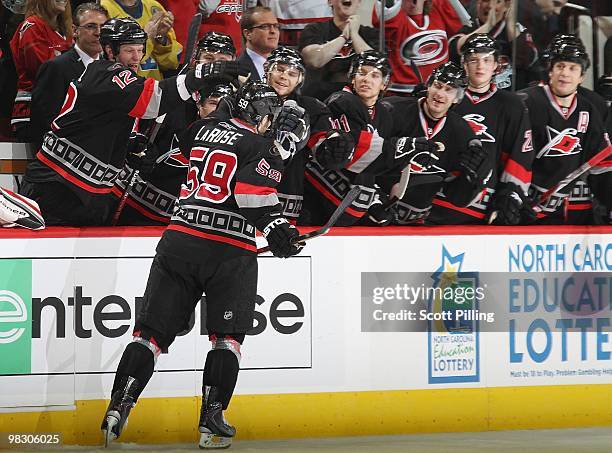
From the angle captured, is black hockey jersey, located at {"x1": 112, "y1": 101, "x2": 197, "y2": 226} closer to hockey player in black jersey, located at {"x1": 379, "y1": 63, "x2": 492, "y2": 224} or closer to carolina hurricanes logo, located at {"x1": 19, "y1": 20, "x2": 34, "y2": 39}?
carolina hurricanes logo, located at {"x1": 19, "y1": 20, "x2": 34, "y2": 39}

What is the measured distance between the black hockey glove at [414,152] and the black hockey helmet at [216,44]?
0.91m

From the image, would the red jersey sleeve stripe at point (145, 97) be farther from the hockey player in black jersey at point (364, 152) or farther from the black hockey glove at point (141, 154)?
the hockey player in black jersey at point (364, 152)

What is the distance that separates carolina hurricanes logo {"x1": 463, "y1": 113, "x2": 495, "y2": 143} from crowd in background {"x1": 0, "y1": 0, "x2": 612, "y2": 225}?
31 centimetres

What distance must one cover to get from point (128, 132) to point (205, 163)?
641 millimetres

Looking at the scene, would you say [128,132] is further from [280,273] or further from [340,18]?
[340,18]

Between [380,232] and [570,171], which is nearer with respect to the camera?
[380,232]

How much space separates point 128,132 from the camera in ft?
17.7

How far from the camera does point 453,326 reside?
5574 mm

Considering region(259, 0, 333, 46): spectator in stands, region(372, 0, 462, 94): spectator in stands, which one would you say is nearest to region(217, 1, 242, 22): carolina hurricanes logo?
region(259, 0, 333, 46): spectator in stands

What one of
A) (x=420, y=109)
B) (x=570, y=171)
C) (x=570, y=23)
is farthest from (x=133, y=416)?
(x=570, y=23)

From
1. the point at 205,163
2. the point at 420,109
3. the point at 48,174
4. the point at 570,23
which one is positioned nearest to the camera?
the point at 205,163

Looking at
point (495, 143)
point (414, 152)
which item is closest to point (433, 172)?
point (414, 152)

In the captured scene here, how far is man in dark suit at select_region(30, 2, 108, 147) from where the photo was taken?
215 inches

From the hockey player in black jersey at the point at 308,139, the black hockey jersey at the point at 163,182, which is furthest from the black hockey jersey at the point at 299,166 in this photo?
the black hockey jersey at the point at 163,182
